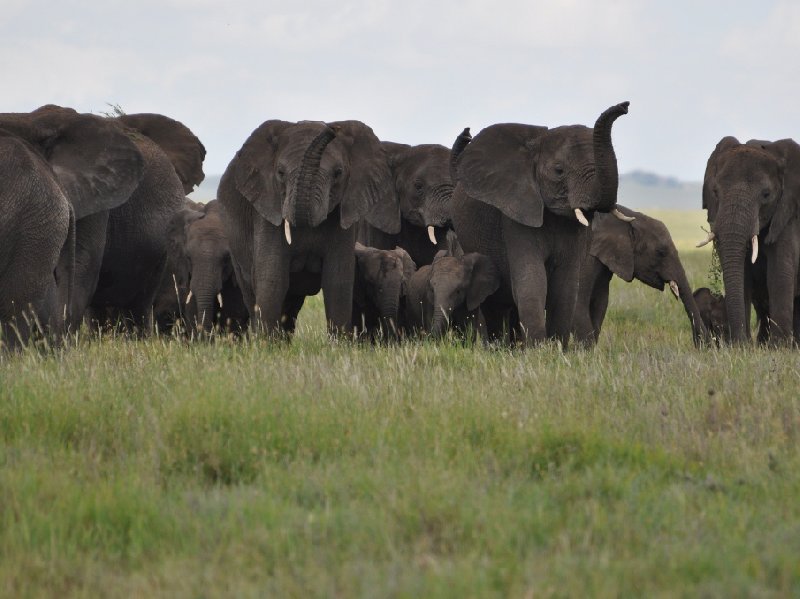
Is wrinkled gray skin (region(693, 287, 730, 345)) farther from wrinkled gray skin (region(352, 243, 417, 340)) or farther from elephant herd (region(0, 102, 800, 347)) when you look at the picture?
wrinkled gray skin (region(352, 243, 417, 340))

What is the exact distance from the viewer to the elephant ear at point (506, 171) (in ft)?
43.2

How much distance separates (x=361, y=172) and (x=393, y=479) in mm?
6648

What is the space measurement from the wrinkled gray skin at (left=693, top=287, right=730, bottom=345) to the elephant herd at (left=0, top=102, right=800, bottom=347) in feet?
1.09

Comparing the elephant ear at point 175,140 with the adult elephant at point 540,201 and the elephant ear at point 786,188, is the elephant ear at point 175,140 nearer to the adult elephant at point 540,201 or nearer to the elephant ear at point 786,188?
the adult elephant at point 540,201

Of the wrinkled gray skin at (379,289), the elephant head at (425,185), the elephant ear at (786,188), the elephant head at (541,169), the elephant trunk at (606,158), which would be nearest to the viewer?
the elephant trunk at (606,158)

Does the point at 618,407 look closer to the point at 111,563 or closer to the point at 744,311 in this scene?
the point at 111,563

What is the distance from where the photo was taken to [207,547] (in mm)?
5824

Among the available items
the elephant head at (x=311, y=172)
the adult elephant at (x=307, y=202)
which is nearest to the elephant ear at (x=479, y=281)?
the elephant head at (x=311, y=172)

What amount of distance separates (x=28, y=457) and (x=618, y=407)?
11.8 ft

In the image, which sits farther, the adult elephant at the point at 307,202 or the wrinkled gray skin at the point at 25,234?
the adult elephant at the point at 307,202

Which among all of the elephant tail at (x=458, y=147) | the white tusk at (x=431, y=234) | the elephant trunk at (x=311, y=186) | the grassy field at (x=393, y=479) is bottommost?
the grassy field at (x=393, y=479)

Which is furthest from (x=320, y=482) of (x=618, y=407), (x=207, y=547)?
(x=618, y=407)

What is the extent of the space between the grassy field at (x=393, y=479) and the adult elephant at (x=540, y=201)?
283 centimetres

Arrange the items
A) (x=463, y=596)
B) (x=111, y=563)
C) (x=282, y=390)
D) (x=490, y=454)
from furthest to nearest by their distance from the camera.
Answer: (x=282, y=390) < (x=490, y=454) < (x=111, y=563) < (x=463, y=596)
